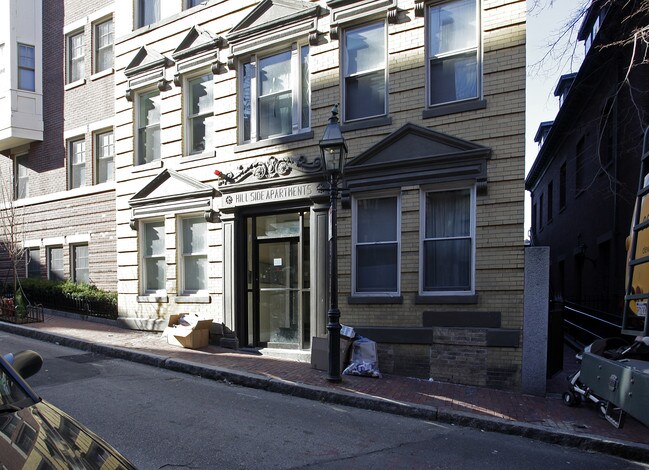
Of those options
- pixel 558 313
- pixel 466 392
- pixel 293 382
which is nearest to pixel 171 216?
pixel 293 382

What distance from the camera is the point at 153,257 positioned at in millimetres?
11625

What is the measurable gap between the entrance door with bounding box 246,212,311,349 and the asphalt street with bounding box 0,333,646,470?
2429mm

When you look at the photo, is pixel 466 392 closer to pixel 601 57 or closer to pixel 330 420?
pixel 330 420

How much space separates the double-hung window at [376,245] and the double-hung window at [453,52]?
2.10 metres

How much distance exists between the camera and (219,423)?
222 inches

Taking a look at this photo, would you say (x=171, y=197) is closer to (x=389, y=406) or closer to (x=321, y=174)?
(x=321, y=174)

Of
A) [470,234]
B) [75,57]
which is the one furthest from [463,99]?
[75,57]

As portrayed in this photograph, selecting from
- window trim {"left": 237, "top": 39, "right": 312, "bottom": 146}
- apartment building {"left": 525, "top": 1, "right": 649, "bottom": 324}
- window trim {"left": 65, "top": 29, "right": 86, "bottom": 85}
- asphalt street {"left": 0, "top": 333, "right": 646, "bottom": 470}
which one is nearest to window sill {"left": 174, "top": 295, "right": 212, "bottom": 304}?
asphalt street {"left": 0, "top": 333, "right": 646, "bottom": 470}

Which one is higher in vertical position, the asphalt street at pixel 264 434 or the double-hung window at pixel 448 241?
the double-hung window at pixel 448 241

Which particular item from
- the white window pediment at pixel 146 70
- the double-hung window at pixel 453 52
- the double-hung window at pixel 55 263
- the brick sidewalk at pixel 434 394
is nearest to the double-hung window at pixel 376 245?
the brick sidewalk at pixel 434 394

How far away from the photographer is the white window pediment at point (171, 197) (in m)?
10.4

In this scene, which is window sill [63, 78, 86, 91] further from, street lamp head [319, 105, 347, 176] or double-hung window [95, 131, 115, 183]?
street lamp head [319, 105, 347, 176]

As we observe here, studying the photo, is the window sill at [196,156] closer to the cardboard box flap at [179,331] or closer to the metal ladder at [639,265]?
the cardboard box flap at [179,331]

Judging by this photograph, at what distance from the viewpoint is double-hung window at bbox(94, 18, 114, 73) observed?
46.7 ft
